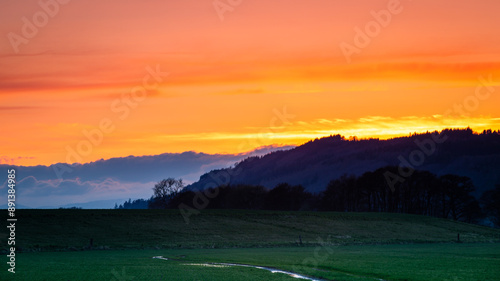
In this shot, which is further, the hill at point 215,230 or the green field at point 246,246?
the hill at point 215,230

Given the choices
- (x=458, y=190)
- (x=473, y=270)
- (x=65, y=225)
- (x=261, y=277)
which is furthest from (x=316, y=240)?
(x=458, y=190)

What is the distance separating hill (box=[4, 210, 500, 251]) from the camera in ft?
284

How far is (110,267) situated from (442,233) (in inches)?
3640

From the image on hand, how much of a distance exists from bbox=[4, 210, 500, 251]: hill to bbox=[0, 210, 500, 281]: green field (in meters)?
0.18

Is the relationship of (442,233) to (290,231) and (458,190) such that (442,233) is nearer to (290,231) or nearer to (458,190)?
(290,231)

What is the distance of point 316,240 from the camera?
325 ft

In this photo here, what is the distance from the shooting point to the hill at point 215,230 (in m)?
86.5

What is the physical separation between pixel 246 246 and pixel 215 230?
53.4 feet

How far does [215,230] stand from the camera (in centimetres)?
10369

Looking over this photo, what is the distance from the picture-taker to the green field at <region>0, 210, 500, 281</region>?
144 feet

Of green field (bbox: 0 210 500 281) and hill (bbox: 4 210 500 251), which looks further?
hill (bbox: 4 210 500 251)

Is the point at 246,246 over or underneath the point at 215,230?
underneath

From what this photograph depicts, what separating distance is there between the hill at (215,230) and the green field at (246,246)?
0.18 m

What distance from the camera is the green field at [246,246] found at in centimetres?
4388
